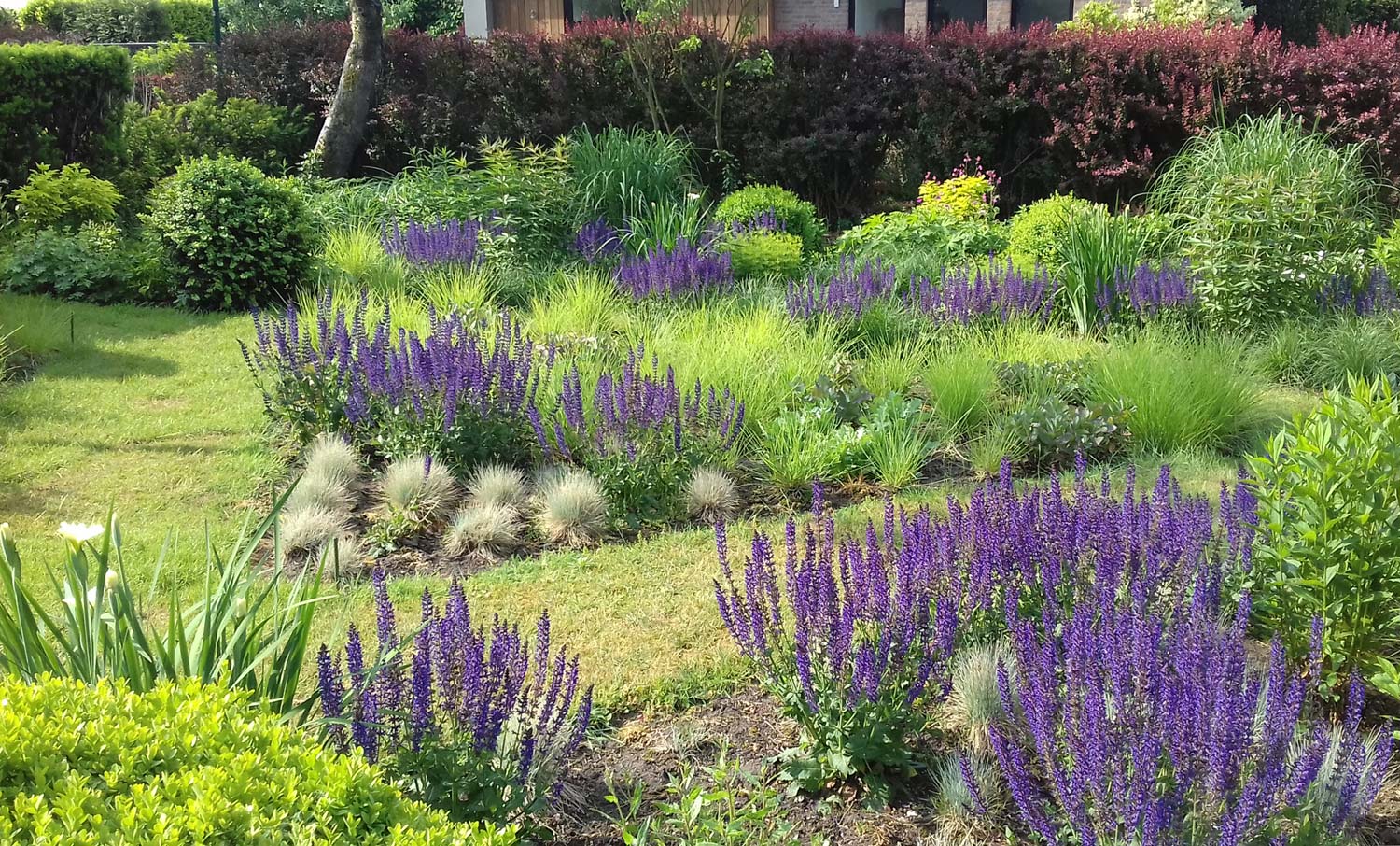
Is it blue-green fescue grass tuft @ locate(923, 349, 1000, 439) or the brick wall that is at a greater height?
the brick wall

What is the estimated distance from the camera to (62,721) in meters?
2.19

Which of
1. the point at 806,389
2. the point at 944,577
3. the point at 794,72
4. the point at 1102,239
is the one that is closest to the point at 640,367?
the point at 806,389

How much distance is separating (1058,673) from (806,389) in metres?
3.11

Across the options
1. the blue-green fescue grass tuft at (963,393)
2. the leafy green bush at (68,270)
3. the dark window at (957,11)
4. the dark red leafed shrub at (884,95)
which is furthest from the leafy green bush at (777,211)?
the dark window at (957,11)

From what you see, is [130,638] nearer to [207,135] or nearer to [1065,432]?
[1065,432]

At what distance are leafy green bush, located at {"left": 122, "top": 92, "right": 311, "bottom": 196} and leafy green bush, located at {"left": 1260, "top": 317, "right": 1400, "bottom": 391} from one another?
942 cm

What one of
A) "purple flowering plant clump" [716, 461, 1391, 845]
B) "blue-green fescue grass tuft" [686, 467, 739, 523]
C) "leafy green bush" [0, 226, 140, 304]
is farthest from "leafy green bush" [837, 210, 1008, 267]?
"leafy green bush" [0, 226, 140, 304]

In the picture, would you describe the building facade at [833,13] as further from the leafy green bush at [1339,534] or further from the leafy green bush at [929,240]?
the leafy green bush at [1339,534]

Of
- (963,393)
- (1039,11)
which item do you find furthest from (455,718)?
(1039,11)

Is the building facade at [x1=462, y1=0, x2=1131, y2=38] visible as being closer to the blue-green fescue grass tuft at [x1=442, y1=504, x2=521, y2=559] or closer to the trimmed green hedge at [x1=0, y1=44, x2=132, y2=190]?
the trimmed green hedge at [x1=0, y1=44, x2=132, y2=190]

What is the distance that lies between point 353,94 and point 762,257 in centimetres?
583

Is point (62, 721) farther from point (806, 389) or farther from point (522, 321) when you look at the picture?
point (522, 321)

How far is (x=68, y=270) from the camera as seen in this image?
29.4 ft

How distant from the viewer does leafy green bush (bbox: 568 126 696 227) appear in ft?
33.6
